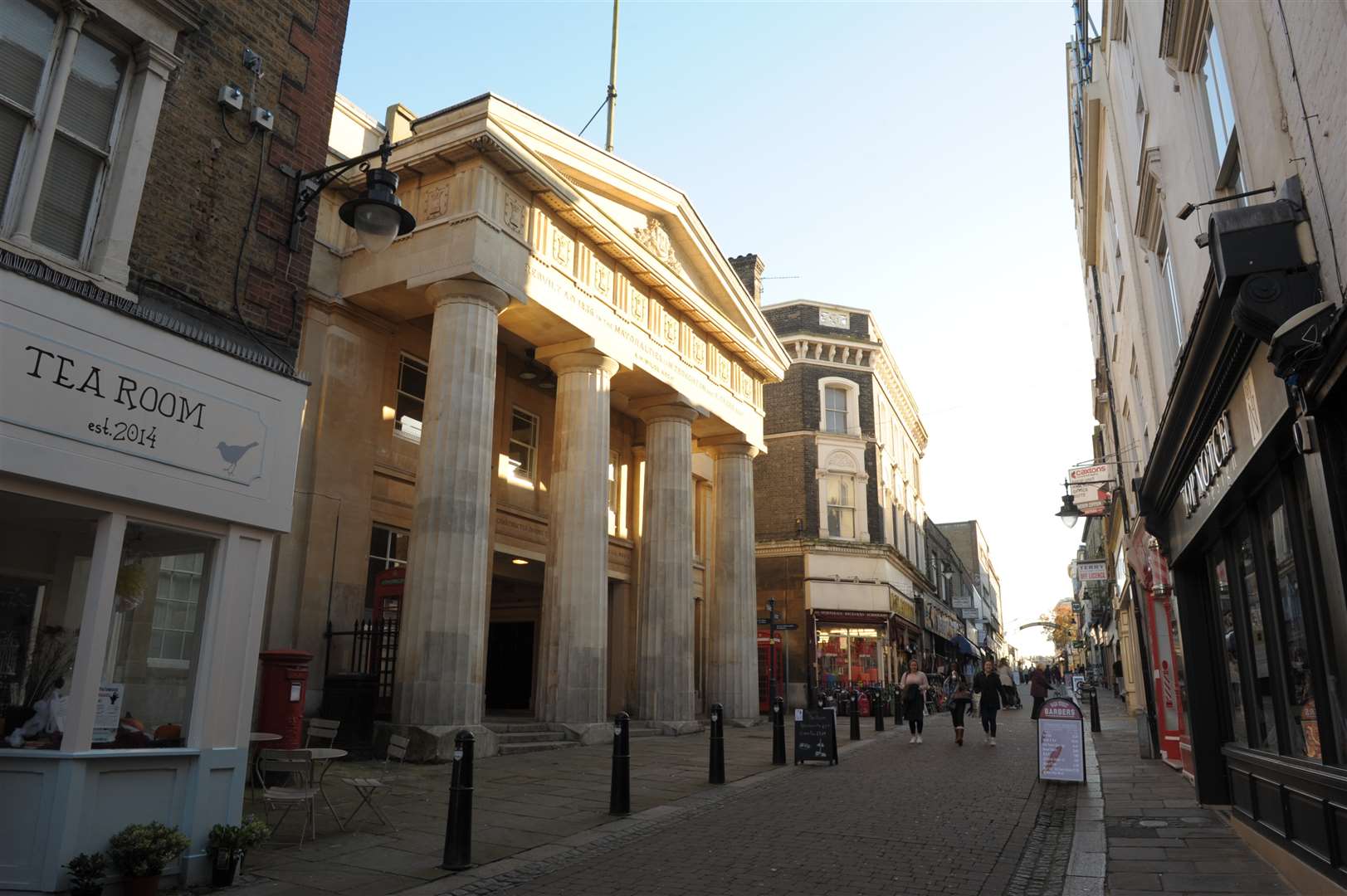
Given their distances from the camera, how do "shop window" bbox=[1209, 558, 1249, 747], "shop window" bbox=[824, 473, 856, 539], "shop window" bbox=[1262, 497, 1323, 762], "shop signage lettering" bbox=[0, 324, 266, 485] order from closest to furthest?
1. "shop signage lettering" bbox=[0, 324, 266, 485]
2. "shop window" bbox=[1262, 497, 1323, 762]
3. "shop window" bbox=[1209, 558, 1249, 747]
4. "shop window" bbox=[824, 473, 856, 539]

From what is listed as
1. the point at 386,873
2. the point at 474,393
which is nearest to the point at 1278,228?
the point at 386,873

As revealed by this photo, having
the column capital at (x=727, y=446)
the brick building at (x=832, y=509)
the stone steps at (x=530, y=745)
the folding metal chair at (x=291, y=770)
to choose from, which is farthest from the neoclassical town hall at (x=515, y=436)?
the brick building at (x=832, y=509)

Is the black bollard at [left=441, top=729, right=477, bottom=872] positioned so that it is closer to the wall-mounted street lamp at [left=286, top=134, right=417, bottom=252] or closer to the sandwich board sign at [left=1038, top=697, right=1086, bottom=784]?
the wall-mounted street lamp at [left=286, top=134, right=417, bottom=252]

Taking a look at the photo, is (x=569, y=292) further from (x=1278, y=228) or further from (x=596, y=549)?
(x=1278, y=228)

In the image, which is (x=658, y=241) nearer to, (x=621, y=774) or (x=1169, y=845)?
(x=621, y=774)

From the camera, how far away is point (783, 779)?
12.3 metres

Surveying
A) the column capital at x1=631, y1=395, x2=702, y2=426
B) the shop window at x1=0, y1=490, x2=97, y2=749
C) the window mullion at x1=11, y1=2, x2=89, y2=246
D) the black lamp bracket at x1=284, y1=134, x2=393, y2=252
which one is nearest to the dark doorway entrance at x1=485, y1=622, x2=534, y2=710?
the column capital at x1=631, y1=395, x2=702, y2=426

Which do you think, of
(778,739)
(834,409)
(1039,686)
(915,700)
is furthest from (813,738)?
(834,409)

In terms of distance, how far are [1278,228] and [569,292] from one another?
1453 centimetres

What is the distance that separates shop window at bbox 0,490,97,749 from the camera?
590 centimetres

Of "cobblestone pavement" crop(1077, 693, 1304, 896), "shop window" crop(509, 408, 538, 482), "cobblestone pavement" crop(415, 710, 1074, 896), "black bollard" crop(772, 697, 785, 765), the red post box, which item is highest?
"shop window" crop(509, 408, 538, 482)

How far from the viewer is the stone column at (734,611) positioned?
77.5ft

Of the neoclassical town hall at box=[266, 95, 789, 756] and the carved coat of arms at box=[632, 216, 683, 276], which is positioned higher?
the carved coat of arms at box=[632, 216, 683, 276]

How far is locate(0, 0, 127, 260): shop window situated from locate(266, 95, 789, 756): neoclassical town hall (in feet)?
27.6
